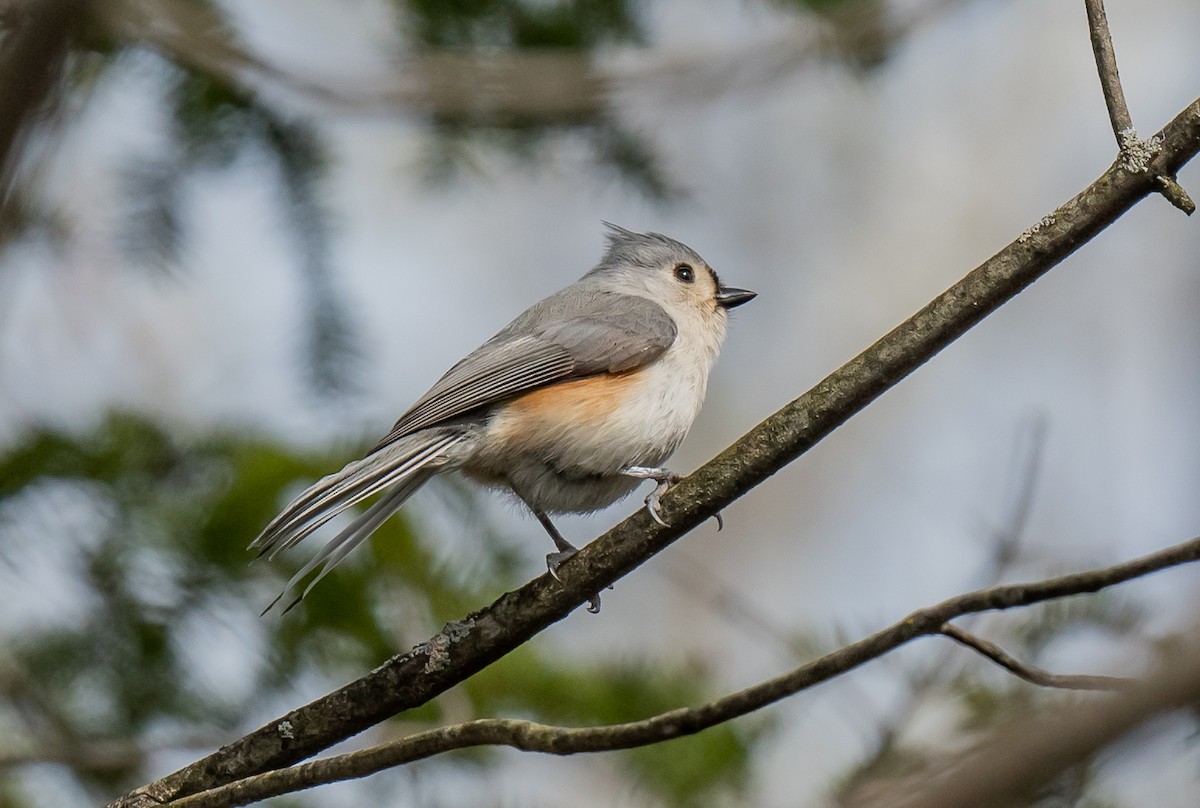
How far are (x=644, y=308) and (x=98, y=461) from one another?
1.51m

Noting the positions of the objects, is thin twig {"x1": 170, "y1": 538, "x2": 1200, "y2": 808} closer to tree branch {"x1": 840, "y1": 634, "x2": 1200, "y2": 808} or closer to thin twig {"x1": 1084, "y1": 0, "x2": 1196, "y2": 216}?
tree branch {"x1": 840, "y1": 634, "x2": 1200, "y2": 808}

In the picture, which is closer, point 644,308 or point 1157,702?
point 1157,702

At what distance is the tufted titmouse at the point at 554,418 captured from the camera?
2879mm

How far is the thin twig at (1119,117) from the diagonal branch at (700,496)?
0.01m

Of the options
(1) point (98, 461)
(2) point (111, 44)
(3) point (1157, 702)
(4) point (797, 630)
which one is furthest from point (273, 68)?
(3) point (1157, 702)

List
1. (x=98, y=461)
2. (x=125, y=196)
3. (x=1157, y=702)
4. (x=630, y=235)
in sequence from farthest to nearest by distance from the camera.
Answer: (x=630, y=235) → (x=125, y=196) → (x=98, y=461) → (x=1157, y=702)

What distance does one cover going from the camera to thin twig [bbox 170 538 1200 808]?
152cm

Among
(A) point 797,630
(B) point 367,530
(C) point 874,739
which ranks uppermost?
(B) point 367,530

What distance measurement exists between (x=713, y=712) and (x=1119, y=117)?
3.48ft

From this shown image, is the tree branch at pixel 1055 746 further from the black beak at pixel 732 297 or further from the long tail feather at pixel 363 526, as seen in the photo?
the black beak at pixel 732 297

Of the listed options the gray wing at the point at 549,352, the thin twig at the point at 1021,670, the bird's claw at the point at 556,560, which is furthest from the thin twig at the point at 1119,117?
the gray wing at the point at 549,352

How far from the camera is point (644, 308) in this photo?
11.5 ft

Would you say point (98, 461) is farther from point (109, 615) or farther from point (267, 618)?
point (267, 618)

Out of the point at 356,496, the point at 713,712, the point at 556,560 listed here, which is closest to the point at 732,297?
the point at 556,560
